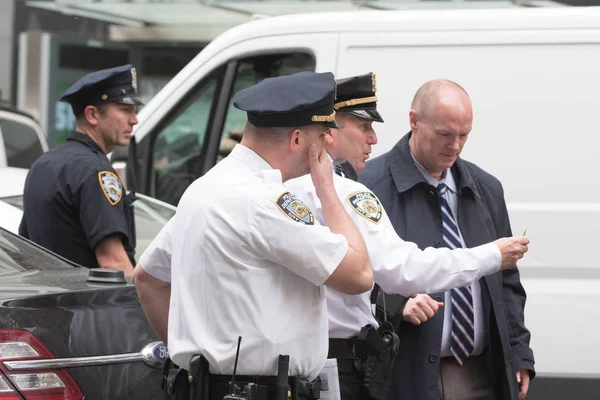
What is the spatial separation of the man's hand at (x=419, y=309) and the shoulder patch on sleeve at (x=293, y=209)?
79cm

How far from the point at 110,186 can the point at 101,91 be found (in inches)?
19.9

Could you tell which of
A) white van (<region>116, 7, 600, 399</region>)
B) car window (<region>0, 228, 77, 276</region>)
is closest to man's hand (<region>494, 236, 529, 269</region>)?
car window (<region>0, 228, 77, 276</region>)

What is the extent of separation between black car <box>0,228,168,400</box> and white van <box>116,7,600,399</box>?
212 centimetres

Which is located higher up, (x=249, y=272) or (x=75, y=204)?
(x=249, y=272)

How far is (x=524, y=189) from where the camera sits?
5.23 meters

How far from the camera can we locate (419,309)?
3557 mm

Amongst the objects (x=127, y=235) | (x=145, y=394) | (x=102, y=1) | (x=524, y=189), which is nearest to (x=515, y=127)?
(x=524, y=189)

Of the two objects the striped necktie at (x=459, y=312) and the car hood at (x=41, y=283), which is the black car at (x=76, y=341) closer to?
the car hood at (x=41, y=283)

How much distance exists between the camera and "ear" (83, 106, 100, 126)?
16.1 ft

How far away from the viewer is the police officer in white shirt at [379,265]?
3.26m

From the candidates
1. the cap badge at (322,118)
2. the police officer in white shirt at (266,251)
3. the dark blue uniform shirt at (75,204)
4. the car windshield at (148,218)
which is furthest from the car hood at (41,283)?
the car windshield at (148,218)

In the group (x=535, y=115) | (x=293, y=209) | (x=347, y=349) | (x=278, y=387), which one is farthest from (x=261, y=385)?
(x=535, y=115)

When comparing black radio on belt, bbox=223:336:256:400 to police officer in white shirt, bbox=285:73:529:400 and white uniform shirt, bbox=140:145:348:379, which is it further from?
police officer in white shirt, bbox=285:73:529:400

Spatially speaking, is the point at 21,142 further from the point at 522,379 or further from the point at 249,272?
the point at 249,272
